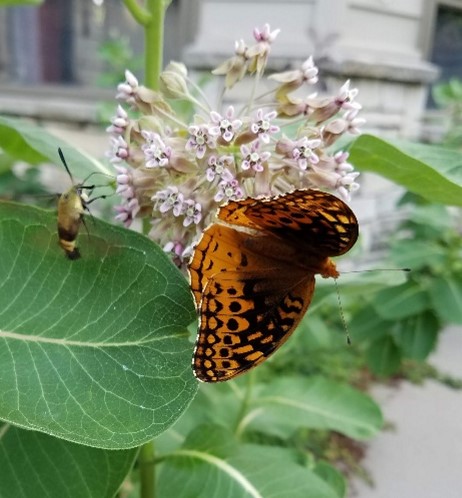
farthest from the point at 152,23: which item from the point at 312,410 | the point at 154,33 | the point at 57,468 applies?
the point at 312,410

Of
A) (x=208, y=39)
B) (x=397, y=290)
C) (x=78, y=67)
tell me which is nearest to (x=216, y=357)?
(x=397, y=290)

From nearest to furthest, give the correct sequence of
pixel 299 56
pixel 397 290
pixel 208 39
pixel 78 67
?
1. pixel 397 290
2. pixel 299 56
3. pixel 208 39
4. pixel 78 67

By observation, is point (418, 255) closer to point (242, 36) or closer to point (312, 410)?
point (312, 410)

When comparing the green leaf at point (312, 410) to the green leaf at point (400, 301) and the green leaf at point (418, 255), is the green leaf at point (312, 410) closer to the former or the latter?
the green leaf at point (400, 301)

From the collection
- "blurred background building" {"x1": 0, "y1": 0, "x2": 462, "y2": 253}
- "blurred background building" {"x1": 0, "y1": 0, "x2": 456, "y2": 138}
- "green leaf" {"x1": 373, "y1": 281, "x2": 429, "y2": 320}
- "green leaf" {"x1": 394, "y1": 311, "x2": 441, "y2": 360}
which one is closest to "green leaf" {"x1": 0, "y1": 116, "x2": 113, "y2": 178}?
"green leaf" {"x1": 373, "y1": 281, "x2": 429, "y2": 320}

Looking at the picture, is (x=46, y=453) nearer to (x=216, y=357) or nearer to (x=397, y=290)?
(x=216, y=357)

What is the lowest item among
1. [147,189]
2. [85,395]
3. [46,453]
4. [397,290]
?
[397,290]

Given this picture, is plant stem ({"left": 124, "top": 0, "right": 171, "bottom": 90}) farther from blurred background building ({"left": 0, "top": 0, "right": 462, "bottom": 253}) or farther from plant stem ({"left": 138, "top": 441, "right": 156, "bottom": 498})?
blurred background building ({"left": 0, "top": 0, "right": 462, "bottom": 253})
